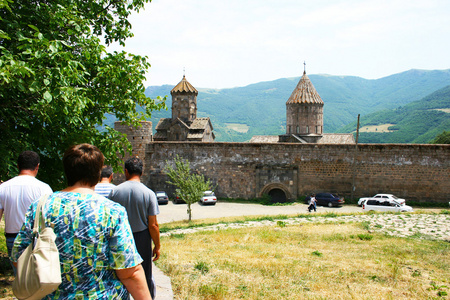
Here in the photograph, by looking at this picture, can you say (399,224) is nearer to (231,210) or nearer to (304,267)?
(304,267)

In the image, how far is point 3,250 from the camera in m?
6.77

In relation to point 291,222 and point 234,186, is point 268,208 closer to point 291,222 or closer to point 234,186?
point 234,186

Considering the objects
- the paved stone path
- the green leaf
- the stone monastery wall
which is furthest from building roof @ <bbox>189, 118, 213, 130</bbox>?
the green leaf

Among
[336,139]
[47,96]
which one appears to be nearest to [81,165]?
[47,96]

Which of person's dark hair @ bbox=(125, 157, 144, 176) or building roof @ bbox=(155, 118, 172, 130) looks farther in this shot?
building roof @ bbox=(155, 118, 172, 130)

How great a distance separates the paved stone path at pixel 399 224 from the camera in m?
11.1

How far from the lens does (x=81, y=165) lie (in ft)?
7.84

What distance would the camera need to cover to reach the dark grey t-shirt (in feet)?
12.7

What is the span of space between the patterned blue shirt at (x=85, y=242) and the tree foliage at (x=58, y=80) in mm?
2869

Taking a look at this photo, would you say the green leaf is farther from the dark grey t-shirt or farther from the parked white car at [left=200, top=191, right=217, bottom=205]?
the parked white car at [left=200, top=191, right=217, bottom=205]

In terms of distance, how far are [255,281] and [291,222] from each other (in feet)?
28.6

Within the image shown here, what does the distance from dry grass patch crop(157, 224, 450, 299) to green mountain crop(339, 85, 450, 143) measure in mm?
87594

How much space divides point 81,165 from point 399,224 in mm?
12658

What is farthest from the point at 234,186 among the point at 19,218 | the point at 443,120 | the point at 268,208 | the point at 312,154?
the point at 443,120
